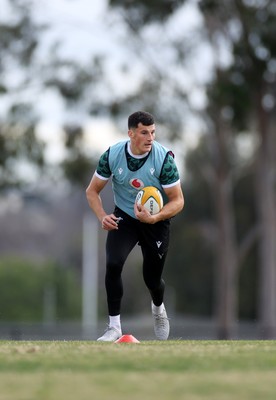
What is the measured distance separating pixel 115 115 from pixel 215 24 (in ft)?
15.0

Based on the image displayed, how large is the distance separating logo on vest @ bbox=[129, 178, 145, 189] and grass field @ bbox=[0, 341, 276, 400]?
2011 mm

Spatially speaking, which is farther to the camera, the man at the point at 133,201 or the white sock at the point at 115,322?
the white sock at the point at 115,322

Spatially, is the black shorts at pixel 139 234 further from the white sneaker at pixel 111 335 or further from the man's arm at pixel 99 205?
the white sneaker at pixel 111 335

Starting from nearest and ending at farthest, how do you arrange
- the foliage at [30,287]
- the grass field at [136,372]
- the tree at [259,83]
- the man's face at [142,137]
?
1. the grass field at [136,372]
2. the man's face at [142,137]
3. the tree at [259,83]
4. the foliage at [30,287]

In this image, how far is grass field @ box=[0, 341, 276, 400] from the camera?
23.3ft

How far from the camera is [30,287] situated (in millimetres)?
67250

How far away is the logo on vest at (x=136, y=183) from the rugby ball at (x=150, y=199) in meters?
0.14

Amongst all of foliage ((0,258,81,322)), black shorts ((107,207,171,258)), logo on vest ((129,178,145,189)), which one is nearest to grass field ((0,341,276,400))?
black shorts ((107,207,171,258))

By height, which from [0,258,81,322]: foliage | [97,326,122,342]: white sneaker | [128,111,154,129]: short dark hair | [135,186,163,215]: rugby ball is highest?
[128,111,154,129]: short dark hair

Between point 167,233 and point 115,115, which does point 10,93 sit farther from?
point 167,233

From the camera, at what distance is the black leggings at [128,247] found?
1223 centimetres

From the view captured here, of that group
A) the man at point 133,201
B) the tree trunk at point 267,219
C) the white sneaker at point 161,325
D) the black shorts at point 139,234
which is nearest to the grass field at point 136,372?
the man at point 133,201

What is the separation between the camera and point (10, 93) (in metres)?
41.2

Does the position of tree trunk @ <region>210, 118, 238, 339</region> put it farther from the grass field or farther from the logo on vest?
the grass field
